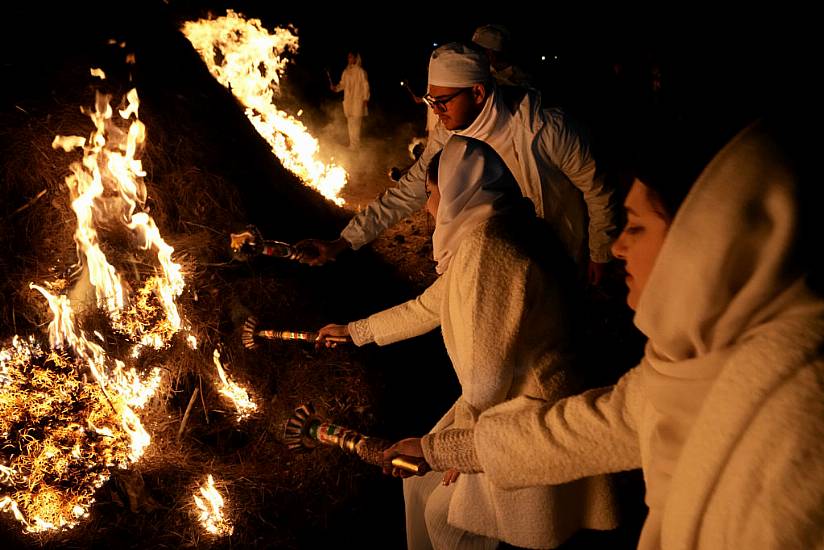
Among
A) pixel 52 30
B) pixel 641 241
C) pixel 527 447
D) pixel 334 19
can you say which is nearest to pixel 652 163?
pixel 641 241

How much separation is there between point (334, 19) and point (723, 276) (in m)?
23.4

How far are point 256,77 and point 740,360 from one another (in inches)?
358

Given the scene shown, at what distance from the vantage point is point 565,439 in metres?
1.72

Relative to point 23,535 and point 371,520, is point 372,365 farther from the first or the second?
point 23,535

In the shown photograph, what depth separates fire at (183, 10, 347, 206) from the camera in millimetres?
8109

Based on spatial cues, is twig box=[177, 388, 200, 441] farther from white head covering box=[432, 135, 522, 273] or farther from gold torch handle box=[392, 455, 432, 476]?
white head covering box=[432, 135, 522, 273]

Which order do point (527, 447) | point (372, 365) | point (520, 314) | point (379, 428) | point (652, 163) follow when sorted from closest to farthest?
point (652, 163) < point (527, 447) < point (520, 314) < point (379, 428) < point (372, 365)

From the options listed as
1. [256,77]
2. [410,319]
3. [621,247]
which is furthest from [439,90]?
[256,77]

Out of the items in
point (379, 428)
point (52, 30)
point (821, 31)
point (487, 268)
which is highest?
point (821, 31)

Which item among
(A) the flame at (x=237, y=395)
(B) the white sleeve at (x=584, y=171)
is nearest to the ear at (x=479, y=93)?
(B) the white sleeve at (x=584, y=171)

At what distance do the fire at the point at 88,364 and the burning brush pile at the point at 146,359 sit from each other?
0.01 m

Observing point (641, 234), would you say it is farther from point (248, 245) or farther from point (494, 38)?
point (494, 38)

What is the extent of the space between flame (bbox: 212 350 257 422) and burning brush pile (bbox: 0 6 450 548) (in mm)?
17

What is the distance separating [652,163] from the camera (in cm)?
143
